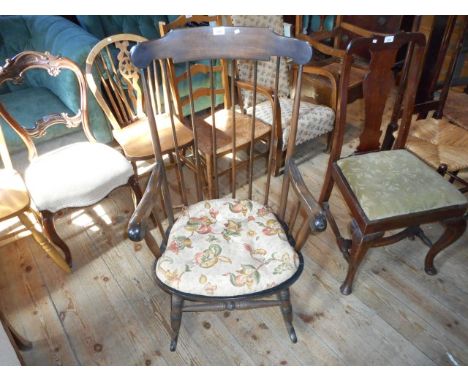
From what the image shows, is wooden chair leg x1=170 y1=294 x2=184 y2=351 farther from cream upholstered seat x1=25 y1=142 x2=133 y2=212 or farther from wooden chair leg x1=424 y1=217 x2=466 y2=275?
wooden chair leg x1=424 y1=217 x2=466 y2=275

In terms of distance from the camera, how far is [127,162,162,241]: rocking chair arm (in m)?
0.93

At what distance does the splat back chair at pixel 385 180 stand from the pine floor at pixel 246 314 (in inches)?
6.0

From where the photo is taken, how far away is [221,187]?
2135 millimetres

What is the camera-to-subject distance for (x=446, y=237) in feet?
4.69

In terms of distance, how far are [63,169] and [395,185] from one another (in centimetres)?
143

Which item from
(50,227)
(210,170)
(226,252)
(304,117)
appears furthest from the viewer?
(304,117)

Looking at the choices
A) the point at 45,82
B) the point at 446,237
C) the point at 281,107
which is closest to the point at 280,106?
the point at 281,107

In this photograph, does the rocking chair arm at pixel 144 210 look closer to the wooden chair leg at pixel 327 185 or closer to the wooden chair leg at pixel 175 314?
the wooden chair leg at pixel 175 314

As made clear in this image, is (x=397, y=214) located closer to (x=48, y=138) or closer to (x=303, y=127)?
(x=303, y=127)

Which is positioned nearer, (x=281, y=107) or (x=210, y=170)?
(x=210, y=170)

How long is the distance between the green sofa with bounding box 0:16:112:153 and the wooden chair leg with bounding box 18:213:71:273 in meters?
0.84

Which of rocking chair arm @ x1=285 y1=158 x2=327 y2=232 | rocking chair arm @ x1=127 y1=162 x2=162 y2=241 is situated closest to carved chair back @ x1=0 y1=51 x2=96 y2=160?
rocking chair arm @ x1=127 y1=162 x2=162 y2=241

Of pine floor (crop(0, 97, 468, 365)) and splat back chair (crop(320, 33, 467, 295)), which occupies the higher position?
splat back chair (crop(320, 33, 467, 295))

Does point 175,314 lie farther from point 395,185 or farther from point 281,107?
point 281,107
